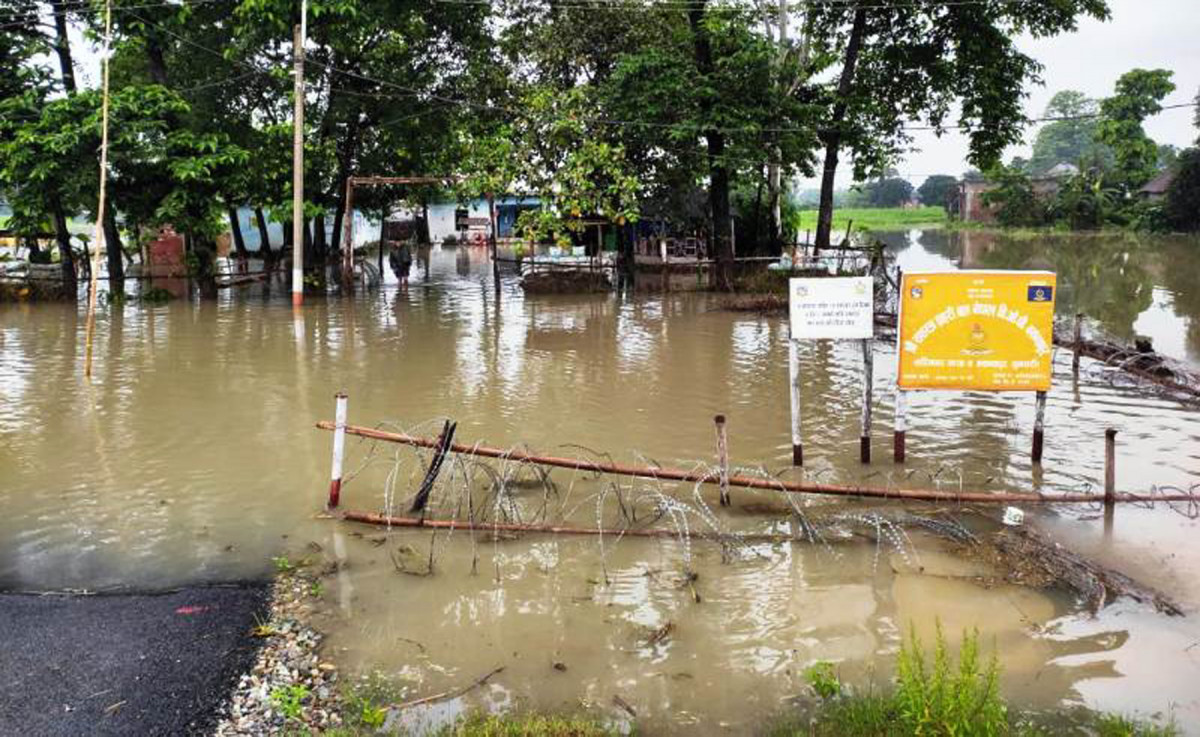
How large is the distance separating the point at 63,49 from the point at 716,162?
59.0ft

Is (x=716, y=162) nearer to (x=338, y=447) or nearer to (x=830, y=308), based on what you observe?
(x=830, y=308)

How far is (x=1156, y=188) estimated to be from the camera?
57.2 metres

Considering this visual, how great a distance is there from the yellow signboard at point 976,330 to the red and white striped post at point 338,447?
17.5 feet

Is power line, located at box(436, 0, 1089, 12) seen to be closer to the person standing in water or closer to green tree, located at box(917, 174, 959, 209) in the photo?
the person standing in water

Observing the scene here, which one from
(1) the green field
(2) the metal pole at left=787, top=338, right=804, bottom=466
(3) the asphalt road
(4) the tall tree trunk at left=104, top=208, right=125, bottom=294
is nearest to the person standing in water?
(4) the tall tree trunk at left=104, top=208, right=125, bottom=294

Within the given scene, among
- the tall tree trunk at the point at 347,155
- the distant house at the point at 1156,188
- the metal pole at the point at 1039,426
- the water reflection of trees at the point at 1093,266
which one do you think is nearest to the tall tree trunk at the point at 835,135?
the water reflection of trees at the point at 1093,266

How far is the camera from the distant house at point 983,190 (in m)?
65.4

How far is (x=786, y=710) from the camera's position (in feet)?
16.5

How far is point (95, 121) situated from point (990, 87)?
78.4 ft

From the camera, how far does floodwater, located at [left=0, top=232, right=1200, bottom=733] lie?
18.3 feet

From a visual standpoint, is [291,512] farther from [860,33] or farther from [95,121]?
[860,33]

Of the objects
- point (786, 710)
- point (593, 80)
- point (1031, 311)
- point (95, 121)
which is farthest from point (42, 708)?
point (593, 80)

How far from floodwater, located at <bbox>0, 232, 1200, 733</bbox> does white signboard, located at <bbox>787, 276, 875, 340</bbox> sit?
163cm

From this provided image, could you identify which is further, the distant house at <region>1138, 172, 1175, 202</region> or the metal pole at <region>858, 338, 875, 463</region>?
the distant house at <region>1138, 172, 1175, 202</region>
